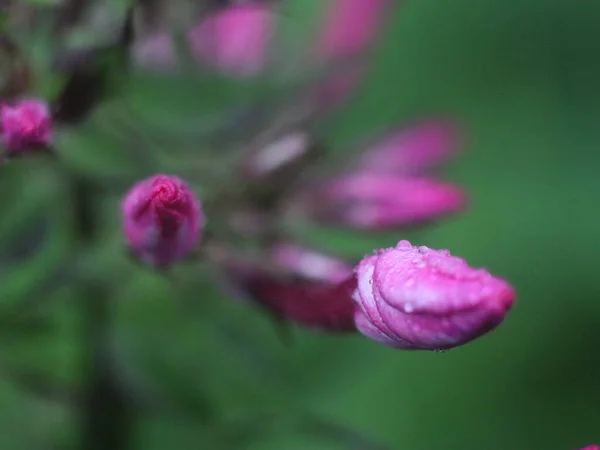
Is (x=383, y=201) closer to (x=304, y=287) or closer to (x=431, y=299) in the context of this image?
(x=304, y=287)

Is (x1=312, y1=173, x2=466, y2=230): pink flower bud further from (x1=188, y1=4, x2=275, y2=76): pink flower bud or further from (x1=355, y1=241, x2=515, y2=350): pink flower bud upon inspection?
(x1=355, y1=241, x2=515, y2=350): pink flower bud

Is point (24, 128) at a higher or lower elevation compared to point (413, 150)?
lower

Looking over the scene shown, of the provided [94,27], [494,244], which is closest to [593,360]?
[494,244]

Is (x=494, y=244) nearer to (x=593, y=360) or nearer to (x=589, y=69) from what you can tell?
(x=593, y=360)

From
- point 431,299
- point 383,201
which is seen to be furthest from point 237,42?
point 431,299

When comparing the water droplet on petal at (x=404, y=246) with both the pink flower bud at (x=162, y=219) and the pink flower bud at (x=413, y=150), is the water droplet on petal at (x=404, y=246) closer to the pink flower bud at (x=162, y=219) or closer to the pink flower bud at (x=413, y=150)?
the pink flower bud at (x=162, y=219)

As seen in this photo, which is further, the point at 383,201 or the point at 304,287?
the point at 383,201
